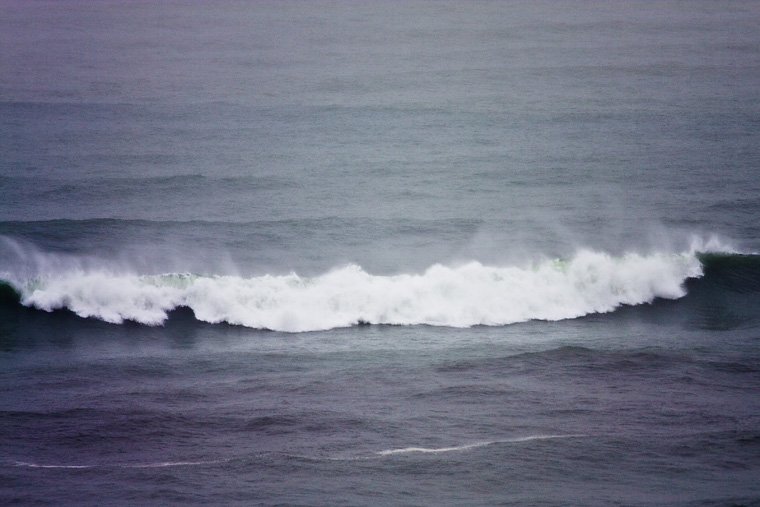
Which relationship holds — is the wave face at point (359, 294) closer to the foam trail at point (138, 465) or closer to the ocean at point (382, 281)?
the ocean at point (382, 281)

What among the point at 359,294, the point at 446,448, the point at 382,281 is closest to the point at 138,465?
the point at 446,448

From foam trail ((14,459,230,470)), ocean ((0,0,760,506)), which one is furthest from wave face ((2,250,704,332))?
foam trail ((14,459,230,470))

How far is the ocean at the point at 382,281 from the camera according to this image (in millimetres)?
14992

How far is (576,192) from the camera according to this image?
3142 cm

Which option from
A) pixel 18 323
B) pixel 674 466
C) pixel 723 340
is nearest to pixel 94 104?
pixel 18 323

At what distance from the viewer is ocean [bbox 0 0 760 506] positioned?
15.0 m

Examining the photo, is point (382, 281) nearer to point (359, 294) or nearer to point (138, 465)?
point (359, 294)

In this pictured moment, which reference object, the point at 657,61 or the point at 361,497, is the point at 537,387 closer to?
the point at 361,497

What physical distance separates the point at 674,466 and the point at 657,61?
129 ft

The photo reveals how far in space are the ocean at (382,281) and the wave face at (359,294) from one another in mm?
74

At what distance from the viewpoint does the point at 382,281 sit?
23953mm

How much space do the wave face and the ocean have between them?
0.07 metres

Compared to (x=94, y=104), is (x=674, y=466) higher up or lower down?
lower down

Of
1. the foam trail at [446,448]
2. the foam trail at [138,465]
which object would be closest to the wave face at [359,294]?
the foam trail at [446,448]
